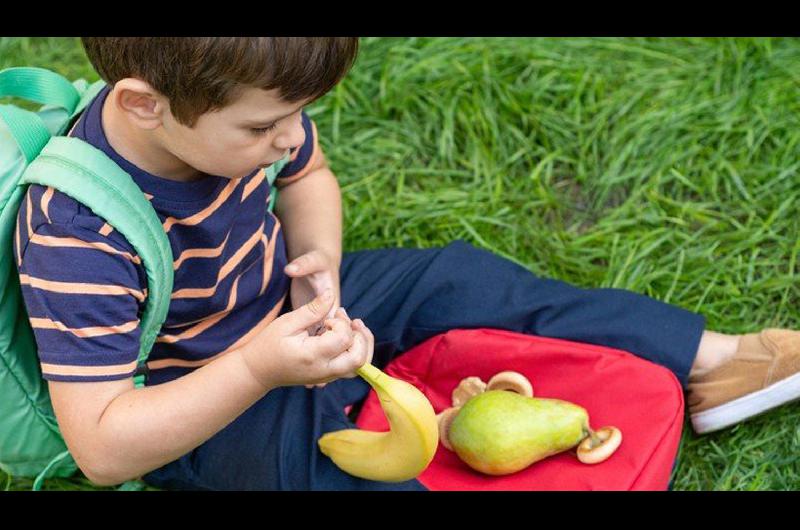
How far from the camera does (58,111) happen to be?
4.95 ft

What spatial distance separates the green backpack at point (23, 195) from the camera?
4.28ft

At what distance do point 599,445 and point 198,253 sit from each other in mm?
715

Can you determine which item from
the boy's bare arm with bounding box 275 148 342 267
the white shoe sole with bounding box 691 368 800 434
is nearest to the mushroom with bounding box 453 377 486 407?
the boy's bare arm with bounding box 275 148 342 267

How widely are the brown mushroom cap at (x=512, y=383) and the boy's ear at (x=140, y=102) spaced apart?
761 mm

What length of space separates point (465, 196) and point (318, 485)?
34.4 inches

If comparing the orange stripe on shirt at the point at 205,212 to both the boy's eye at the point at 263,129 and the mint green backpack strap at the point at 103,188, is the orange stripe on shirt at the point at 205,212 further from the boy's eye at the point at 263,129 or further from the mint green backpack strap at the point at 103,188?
the boy's eye at the point at 263,129

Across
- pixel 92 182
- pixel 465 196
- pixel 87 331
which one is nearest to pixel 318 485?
pixel 87 331

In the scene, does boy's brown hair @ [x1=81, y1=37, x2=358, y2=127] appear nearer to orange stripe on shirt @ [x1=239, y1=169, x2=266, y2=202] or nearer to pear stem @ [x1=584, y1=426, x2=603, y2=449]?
orange stripe on shirt @ [x1=239, y1=169, x2=266, y2=202]

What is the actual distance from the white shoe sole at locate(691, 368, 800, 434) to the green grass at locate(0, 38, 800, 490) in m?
0.26

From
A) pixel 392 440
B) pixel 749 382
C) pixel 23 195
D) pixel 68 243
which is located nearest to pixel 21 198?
pixel 23 195

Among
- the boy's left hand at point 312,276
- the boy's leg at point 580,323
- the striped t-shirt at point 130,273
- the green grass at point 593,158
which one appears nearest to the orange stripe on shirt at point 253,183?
the striped t-shirt at point 130,273

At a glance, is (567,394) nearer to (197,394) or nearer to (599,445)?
(599,445)

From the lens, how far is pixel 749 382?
179cm

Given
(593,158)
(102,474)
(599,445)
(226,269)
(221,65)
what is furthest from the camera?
(593,158)
